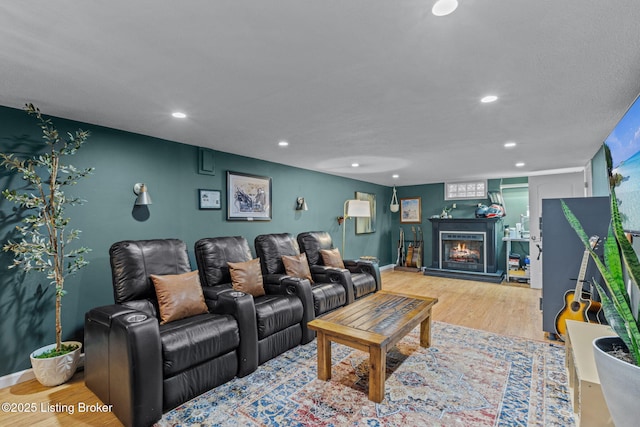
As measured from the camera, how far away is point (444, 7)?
4.07 ft

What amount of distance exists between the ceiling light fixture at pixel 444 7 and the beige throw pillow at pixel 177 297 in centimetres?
256

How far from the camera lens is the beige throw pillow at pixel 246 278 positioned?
3.05 metres

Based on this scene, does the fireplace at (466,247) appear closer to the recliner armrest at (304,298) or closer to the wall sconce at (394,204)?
the wall sconce at (394,204)

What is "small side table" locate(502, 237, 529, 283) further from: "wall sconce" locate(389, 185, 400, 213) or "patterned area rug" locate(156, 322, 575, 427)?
"patterned area rug" locate(156, 322, 575, 427)

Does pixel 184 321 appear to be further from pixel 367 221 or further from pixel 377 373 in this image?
pixel 367 221

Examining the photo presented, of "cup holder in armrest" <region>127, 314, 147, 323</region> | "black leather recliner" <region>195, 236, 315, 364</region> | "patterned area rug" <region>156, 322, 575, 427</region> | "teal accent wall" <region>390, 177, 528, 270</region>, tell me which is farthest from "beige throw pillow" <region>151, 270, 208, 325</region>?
"teal accent wall" <region>390, 177, 528, 270</region>

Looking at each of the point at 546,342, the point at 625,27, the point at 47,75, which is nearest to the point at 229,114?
the point at 47,75

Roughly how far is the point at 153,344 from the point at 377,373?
4.96 feet

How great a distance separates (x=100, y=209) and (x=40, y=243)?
1.88ft

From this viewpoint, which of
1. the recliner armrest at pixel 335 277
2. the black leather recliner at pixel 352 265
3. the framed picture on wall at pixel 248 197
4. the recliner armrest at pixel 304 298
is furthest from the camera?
the black leather recliner at pixel 352 265

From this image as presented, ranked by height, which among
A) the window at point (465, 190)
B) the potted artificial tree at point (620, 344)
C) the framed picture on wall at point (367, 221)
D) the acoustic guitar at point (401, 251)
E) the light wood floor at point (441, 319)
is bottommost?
the light wood floor at point (441, 319)

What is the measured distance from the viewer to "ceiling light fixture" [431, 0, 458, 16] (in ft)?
3.96

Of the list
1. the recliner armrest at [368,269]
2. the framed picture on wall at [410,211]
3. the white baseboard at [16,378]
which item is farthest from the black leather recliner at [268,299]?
the framed picture on wall at [410,211]

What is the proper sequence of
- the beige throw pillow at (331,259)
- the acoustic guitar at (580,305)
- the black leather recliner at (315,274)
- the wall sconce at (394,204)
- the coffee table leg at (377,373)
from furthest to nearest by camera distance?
the wall sconce at (394,204) → the beige throw pillow at (331,259) → the black leather recliner at (315,274) → the acoustic guitar at (580,305) → the coffee table leg at (377,373)
